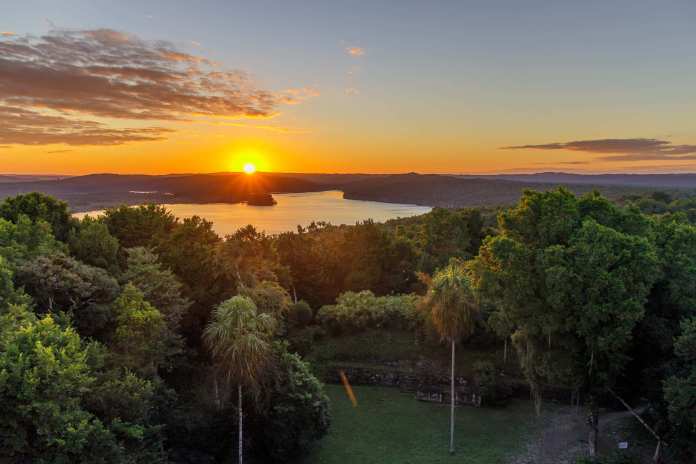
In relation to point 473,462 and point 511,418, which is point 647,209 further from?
point 473,462

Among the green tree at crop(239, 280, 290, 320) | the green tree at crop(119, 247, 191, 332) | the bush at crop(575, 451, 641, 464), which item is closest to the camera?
the bush at crop(575, 451, 641, 464)

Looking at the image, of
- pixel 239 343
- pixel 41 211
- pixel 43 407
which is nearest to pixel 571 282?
pixel 239 343

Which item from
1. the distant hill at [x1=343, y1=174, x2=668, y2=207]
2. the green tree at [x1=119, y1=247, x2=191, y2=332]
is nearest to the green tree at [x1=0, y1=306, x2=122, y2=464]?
the green tree at [x1=119, y1=247, x2=191, y2=332]

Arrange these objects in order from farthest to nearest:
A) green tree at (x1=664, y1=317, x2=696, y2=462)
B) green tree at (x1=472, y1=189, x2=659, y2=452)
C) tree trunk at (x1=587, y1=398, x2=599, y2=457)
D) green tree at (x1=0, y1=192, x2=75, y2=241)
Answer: green tree at (x1=0, y1=192, x2=75, y2=241)
tree trunk at (x1=587, y1=398, x2=599, y2=457)
green tree at (x1=472, y1=189, x2=659, y2=452)
green tree at (x1=664, y1=317, x2=696, y2=462)

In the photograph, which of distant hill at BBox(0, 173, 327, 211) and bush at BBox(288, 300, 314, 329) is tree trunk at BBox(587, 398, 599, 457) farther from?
distant hill at BBox(0, 173, 327, 211)

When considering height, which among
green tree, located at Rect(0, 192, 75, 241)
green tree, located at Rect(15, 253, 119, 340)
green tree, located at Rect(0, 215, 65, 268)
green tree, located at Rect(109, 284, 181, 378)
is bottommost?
green tree, located at Rect(109, 284, 181, 378)

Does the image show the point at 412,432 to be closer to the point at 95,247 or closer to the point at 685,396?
the point at 685,396
